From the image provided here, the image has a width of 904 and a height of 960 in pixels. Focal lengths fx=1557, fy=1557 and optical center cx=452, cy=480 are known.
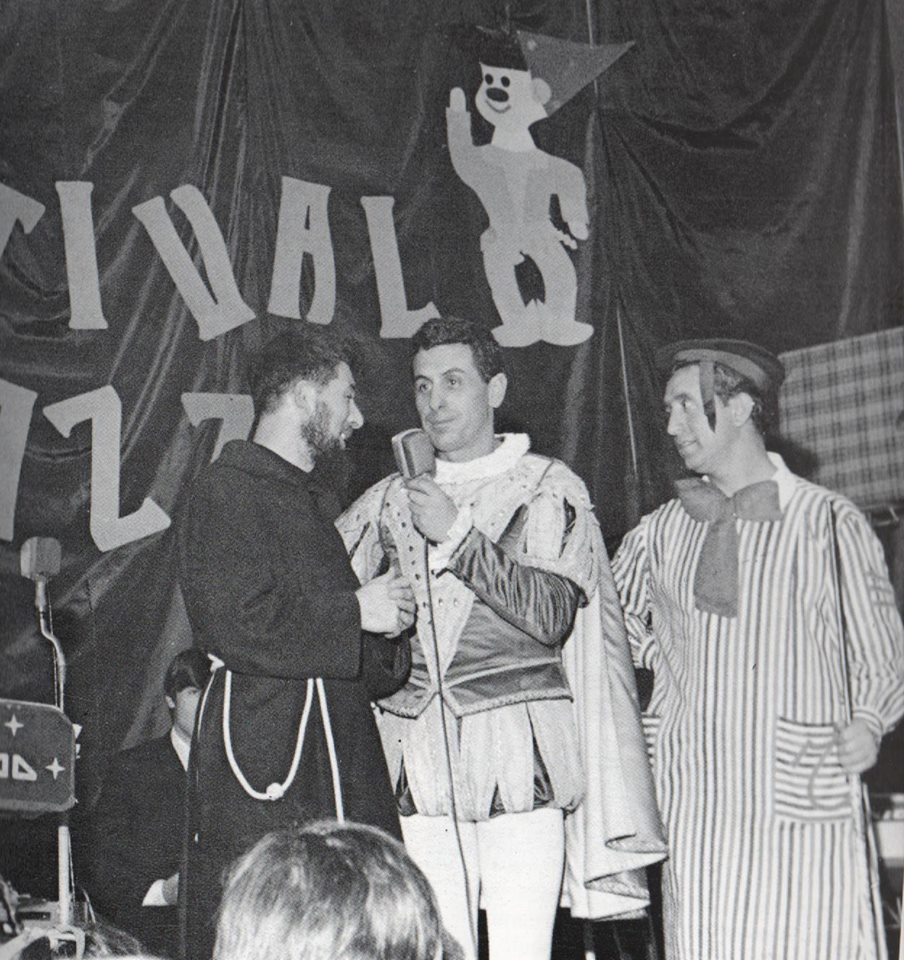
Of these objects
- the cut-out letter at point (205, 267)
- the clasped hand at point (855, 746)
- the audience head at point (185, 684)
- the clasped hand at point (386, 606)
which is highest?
the cut-out letter at point (205, 267)

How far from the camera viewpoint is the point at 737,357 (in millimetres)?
2777

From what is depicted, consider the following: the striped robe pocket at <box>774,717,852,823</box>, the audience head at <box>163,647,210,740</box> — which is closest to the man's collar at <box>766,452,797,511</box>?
the striped robe pocket at <box>774,717,852,823</box>

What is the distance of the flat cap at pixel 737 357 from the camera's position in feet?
9.04

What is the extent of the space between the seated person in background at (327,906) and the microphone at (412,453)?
1092 mm

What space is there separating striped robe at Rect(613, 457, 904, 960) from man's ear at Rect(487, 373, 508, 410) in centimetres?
43

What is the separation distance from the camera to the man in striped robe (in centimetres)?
253

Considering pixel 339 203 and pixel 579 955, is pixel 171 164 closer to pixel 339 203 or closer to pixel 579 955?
pixel 339 203

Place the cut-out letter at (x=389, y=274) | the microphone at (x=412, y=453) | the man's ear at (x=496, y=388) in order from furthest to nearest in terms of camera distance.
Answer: the cut-out letter at (x=389, y=274) → the man's ear at (x=496, y=388) → the microphone at (x=412, y=453)

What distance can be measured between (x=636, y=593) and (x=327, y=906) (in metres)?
1.42

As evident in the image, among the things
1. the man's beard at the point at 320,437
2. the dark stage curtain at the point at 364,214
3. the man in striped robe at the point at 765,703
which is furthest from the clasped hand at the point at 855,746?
the man's beard at the point at 320,437

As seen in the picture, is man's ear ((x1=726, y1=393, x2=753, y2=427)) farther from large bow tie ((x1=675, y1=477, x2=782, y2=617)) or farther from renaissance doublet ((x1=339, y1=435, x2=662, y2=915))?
renaissance doublet ((x1=339, y1=435, x2=662, y2=915))

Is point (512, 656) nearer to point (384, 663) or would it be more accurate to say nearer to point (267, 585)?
point (384, 663)

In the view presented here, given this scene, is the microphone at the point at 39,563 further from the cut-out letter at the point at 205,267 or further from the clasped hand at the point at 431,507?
the clasped hand at the point at 431,507

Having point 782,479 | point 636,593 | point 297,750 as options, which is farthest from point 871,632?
point 297,750
